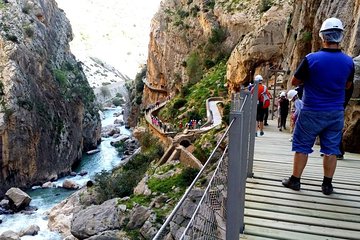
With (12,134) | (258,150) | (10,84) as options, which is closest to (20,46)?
(10,84)

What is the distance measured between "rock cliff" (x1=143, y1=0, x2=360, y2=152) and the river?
10.0 m

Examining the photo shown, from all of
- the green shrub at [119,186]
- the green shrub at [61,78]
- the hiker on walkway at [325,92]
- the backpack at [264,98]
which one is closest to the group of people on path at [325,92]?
the hiker on walkway at [325,92]

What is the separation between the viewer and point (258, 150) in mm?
7434

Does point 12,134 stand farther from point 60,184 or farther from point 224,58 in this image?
point 224,58

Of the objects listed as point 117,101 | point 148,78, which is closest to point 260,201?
point 148,78

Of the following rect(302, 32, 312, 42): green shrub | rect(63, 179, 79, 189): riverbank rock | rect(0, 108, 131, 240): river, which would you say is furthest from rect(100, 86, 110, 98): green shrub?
rect(302, 32, 312, 42): green shrub

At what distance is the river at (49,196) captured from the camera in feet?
85.1

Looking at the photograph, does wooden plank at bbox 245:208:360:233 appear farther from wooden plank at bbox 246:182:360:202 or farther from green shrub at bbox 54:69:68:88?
green shrub at bbox 54:69:68:88

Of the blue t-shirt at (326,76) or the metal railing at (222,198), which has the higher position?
the blue t-shirt at (326,76)

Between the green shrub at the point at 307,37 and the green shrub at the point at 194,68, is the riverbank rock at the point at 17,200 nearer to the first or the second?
the green shrub at the point at 194,68

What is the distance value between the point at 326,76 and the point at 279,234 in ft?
5.98

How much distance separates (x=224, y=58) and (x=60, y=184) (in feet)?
68.8

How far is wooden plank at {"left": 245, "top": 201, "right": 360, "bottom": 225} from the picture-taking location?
4230mm

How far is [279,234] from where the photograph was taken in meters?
3.88
